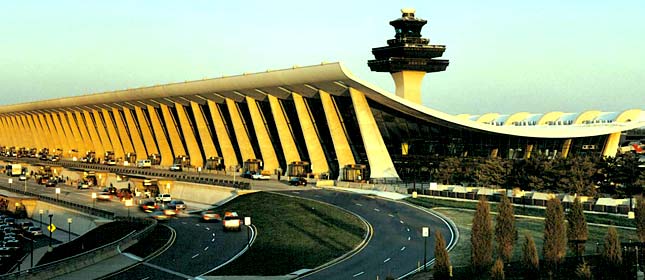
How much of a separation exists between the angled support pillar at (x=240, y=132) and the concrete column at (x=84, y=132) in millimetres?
64561

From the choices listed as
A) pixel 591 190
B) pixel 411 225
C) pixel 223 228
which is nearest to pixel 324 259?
pixel 411 225

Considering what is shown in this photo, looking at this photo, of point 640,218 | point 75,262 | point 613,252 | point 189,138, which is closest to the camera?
point 613,252

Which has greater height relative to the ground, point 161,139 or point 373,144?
point 161,139

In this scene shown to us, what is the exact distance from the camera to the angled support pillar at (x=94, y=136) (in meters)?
163

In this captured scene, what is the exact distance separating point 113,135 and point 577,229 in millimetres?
123677

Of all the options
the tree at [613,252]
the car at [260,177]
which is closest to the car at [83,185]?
the car at [260,177]

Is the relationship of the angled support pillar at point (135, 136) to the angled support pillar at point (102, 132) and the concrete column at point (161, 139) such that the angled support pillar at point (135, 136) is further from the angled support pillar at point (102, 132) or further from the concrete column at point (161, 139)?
the angled support pillar at point (102, 132)

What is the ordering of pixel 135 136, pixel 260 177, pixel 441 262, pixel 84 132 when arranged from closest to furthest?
pixel 441 262 → pixel 260 177 → pixel 135 136 → pixel 84 132

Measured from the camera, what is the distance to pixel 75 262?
48.8m

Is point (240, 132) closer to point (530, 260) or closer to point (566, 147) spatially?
point (566, 147)

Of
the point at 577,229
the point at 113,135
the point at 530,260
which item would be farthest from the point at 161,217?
the point at 113,135

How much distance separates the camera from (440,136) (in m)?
90.9

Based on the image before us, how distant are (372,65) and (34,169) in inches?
2300

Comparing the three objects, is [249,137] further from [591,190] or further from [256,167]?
[591,190]
